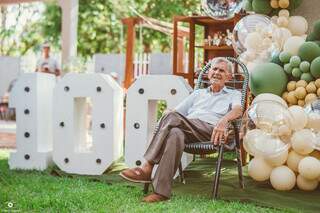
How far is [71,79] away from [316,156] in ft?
7.09

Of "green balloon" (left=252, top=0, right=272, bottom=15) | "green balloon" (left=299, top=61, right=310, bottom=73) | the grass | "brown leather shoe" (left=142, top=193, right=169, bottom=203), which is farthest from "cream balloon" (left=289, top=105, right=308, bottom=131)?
"green balloon" (left=252, top=0, right=272, bottom=15)

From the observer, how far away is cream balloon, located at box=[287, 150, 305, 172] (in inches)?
147

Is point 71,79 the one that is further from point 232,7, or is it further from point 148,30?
point 148,30

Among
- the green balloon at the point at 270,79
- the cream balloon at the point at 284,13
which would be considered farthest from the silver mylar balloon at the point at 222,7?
the green balloon at the point at 270,79

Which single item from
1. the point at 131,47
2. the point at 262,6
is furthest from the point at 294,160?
the point at 131,47

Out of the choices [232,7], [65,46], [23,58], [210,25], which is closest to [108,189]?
[232,7]

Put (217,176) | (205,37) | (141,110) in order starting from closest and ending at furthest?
(217,176) → (141,110) → (205,37)

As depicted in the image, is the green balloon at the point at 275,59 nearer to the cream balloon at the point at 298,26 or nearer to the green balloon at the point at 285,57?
the green balloon at the point at 285,57

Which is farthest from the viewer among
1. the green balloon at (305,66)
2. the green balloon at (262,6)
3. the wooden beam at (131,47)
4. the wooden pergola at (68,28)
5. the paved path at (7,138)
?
the wooden pergola at (68,28)

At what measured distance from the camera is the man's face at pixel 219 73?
3875 mm

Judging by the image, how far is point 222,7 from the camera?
4.80 m

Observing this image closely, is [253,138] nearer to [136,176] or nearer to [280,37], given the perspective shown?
[136,176]

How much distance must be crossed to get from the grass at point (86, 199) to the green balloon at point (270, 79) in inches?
42.5

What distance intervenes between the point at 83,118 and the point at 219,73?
1.47 metres
